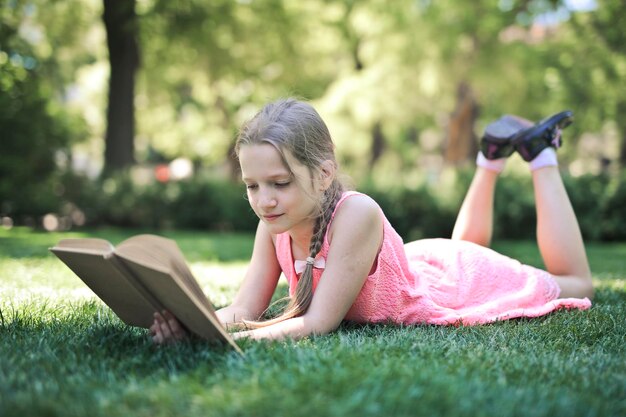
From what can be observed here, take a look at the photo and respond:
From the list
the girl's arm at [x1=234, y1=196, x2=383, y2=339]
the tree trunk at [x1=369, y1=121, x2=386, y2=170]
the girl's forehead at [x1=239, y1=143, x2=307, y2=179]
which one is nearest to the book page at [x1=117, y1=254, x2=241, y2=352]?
the girl's arm at [x1=234, y1=196, x2=383, y2=339]

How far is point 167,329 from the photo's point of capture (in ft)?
8.33

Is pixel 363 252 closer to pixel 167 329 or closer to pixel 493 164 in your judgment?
pixel 167 329

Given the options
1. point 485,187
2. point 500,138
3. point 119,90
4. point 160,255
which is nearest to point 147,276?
point 160,255

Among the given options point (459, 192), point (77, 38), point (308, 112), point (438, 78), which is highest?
point (77, 38)

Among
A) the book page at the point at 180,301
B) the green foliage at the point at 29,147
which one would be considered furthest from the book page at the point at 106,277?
the green foliage at the point at 29,147

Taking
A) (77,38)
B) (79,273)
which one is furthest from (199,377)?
(77,38)

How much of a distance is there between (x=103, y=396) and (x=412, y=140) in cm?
3815

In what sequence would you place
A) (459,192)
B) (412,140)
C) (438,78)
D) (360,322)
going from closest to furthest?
(360,322) → (459,192) → (438,78) → (412,140)

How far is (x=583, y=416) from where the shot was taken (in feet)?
6.17

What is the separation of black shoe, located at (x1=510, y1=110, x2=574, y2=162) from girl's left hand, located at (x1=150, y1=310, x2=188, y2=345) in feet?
9.92

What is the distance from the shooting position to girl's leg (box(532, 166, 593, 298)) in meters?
4.23

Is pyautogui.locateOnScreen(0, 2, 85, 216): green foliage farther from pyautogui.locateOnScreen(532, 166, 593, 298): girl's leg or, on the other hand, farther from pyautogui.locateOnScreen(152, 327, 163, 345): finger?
pyautogui.locateOnScreen(152, 327, 163, 345): finger

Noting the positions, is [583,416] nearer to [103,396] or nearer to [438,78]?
[103,396]

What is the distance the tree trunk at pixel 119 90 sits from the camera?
46.5ft
